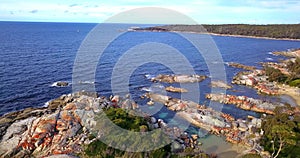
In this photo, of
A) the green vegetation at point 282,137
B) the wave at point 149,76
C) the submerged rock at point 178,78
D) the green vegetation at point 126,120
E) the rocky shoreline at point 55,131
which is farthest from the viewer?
the wave at point 149,76

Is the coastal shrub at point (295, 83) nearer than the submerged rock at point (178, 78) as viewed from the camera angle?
Yes

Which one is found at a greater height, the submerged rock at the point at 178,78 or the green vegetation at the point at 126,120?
the green vegetation at the point at 126,120

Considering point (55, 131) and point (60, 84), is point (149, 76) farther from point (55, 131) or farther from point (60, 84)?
point (55, 131)

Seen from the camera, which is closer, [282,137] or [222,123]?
[282,137]

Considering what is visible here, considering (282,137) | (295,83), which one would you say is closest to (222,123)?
(282,137)

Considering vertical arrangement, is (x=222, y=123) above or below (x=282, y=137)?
below

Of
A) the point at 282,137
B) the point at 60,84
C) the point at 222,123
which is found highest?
the point at 282,137

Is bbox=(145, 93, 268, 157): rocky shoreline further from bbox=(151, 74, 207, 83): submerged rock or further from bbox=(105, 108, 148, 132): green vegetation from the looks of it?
bbox=(151, 74, 207, 83): submerged rock

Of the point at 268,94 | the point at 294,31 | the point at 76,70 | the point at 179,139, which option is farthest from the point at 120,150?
the point at 294,31

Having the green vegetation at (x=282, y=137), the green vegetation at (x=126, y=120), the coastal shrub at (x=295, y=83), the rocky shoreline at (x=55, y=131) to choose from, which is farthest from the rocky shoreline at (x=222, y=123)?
the coastal shrub at (x=295, y=83)

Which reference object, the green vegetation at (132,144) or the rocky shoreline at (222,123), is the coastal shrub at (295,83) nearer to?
the rocky shoreline at (222,123)
